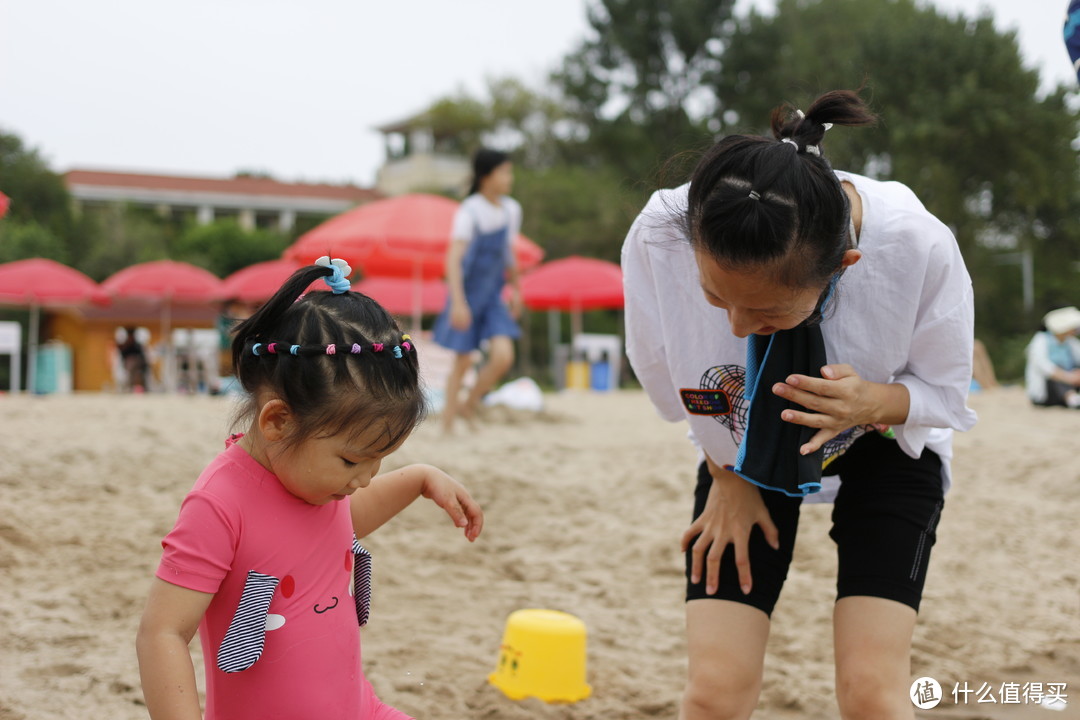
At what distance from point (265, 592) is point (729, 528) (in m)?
0.96

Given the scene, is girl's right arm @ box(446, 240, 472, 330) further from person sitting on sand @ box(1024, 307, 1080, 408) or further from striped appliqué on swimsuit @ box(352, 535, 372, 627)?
person sitting on sand @ box(1024, 307, 1080, 408)

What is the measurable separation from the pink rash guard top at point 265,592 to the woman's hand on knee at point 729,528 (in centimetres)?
76

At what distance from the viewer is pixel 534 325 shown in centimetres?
2694

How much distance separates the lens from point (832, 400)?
6.19 feet

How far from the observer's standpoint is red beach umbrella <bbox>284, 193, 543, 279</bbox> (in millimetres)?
10227

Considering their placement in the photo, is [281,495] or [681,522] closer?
[281,495]

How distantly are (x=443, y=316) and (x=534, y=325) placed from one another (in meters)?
20.1

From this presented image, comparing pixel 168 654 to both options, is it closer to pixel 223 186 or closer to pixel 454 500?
pixel 454 500

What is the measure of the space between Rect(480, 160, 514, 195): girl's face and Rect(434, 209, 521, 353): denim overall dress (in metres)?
0.27

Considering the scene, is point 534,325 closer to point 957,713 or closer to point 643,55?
point 643,55

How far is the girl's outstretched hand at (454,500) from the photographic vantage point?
196cm

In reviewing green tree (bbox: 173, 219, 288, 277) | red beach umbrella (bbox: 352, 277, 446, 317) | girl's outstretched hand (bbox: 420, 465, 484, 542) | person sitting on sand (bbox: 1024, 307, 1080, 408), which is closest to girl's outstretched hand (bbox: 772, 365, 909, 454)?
girl's outstretched hand (bbox: 420, 465, 484, 542)

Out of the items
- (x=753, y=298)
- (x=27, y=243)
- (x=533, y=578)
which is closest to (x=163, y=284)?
(x=533, y=578)

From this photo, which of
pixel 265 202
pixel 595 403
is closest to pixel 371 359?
pixel 595 403
